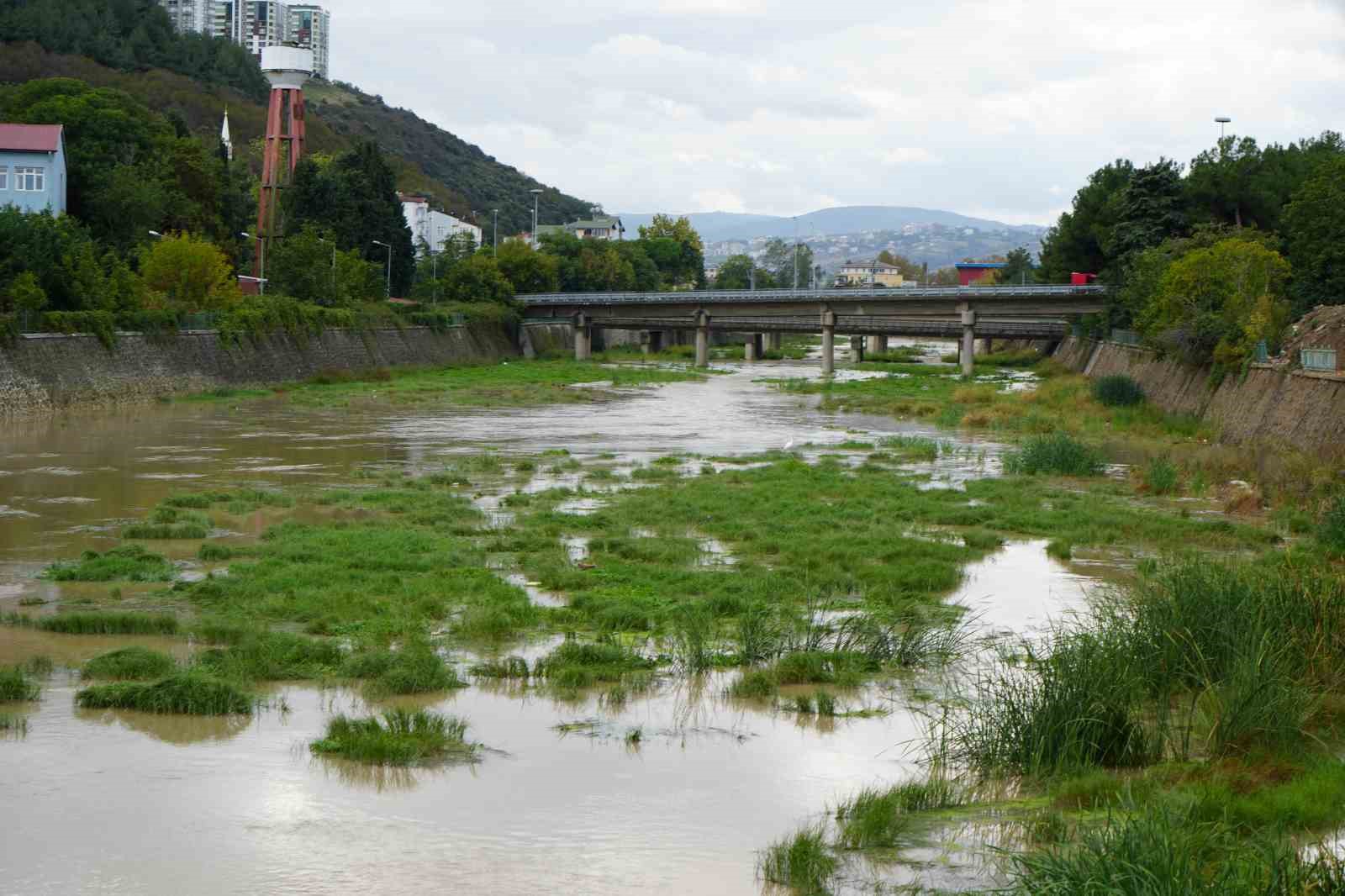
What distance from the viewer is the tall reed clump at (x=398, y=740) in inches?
511

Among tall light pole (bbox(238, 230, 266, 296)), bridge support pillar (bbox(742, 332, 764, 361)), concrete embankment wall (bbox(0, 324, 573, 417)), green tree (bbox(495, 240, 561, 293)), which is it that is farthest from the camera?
bridge support pillar (bbox(742, 332, 764, 361))

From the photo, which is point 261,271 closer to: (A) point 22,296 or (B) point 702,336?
(A) point 22,296

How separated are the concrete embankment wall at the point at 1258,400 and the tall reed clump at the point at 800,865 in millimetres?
27070

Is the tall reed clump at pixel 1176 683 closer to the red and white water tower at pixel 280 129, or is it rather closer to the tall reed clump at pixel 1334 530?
the tall reed clump at pixel 1334 530

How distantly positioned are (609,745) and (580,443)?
106ft

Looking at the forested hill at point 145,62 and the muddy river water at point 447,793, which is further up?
the forested hill at point 145,62

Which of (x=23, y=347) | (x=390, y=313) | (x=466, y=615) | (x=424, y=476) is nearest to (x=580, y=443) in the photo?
(x=424, y=476)

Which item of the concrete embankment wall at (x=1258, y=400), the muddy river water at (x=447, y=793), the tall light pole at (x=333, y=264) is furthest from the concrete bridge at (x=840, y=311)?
the muddy river water at (x=447, y=793)

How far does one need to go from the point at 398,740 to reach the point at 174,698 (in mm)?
2707

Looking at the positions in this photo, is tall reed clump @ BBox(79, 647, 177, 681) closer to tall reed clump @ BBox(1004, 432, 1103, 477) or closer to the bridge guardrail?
tall reed clump @ BBox(1004, 432, 1103, 477)

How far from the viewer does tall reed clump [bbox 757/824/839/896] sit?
34.2 ft

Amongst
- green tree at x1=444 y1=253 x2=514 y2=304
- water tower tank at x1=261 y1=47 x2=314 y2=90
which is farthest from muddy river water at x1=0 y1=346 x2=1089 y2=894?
green tree at x1=444 y1=253 x2=514 y2=304

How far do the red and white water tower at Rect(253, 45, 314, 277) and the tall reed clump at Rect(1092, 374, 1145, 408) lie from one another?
182 feet

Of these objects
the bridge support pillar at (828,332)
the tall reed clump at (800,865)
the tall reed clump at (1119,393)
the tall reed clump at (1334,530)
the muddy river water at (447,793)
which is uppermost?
the bridge support pillar at (828,332)
